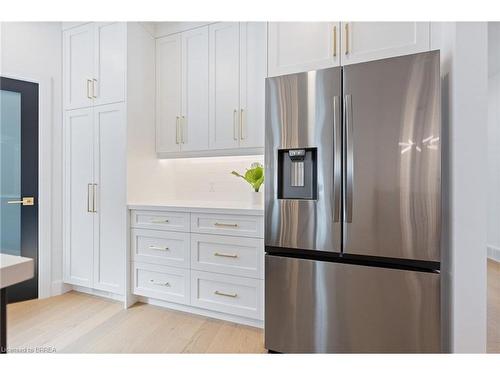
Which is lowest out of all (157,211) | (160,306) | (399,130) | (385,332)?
(160,306)

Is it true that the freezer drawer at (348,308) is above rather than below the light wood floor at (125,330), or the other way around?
above

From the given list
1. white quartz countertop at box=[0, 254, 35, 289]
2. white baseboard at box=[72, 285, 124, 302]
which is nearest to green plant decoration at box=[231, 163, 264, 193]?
white baseboard at box=[72, 285, 124, 302]

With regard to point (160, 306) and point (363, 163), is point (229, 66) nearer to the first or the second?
point (363, 163)

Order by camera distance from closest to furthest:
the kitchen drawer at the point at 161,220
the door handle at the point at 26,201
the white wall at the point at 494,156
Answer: the kitchen drawer at the point at 161,220 → the door handle at the point at 26,201 → the white wall at the point at 494,156

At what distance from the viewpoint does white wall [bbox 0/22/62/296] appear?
2.46 metres

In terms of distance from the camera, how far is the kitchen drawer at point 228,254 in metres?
1.95

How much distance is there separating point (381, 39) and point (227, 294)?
1998mm

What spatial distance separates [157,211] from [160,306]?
2.82 feet

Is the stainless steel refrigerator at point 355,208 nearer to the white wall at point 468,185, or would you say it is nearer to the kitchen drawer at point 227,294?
the white wall at point 468,185

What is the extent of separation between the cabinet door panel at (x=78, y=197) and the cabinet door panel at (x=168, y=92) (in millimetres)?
636

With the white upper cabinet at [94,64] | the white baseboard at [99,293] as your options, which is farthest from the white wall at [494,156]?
the white baseboard at [99,293]
